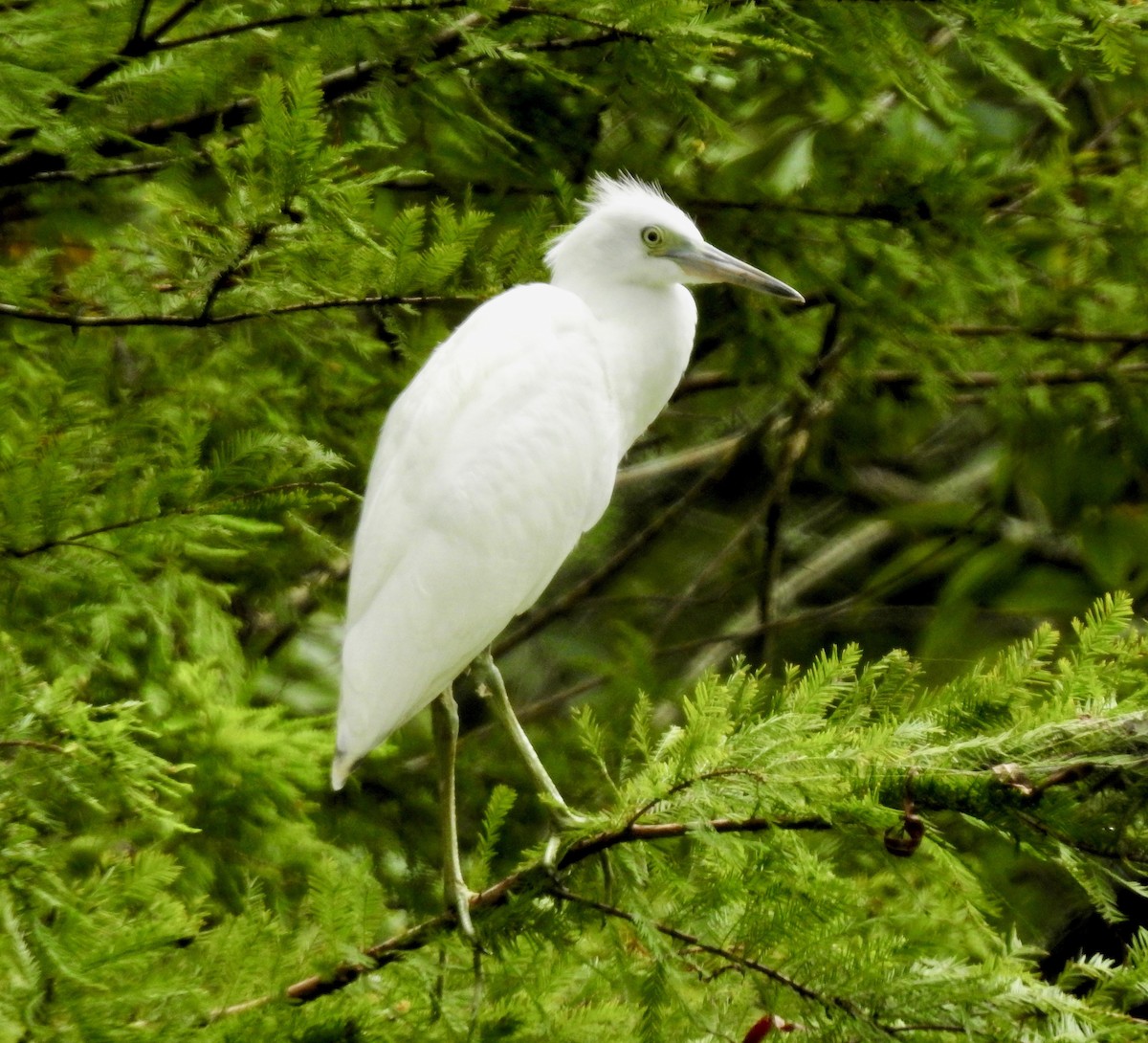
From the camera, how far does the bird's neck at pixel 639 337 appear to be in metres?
2.96

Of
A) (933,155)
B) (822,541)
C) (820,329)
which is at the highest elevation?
(933,155)

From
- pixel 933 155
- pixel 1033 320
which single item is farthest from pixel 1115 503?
pixel 933 155

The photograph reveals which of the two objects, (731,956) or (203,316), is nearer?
(731,956)

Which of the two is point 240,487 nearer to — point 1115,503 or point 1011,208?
point 1011,208

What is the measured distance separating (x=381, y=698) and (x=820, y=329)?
2.07m

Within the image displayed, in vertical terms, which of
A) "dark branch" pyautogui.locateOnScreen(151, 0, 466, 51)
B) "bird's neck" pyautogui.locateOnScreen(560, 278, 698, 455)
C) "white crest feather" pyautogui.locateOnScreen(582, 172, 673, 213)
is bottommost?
"bird's neck" pyautogui.locateOnScreen(560, 278, 698, 455)

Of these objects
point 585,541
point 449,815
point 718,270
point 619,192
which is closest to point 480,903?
point 449,815

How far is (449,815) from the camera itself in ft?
9.25

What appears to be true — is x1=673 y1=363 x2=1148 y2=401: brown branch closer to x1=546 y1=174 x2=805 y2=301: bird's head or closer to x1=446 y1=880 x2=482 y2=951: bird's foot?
x1=546 y1=174 x2=805 y2=301: bird's head

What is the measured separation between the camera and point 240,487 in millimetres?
2568

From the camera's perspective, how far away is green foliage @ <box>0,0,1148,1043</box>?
2004 mm

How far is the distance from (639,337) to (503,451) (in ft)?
1.42

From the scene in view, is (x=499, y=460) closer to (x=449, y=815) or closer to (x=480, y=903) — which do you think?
(x=449, y=815)

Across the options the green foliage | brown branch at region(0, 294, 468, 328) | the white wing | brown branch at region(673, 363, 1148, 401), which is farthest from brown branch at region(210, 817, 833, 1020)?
brown branch at region(673, 363, 1148, 401)
